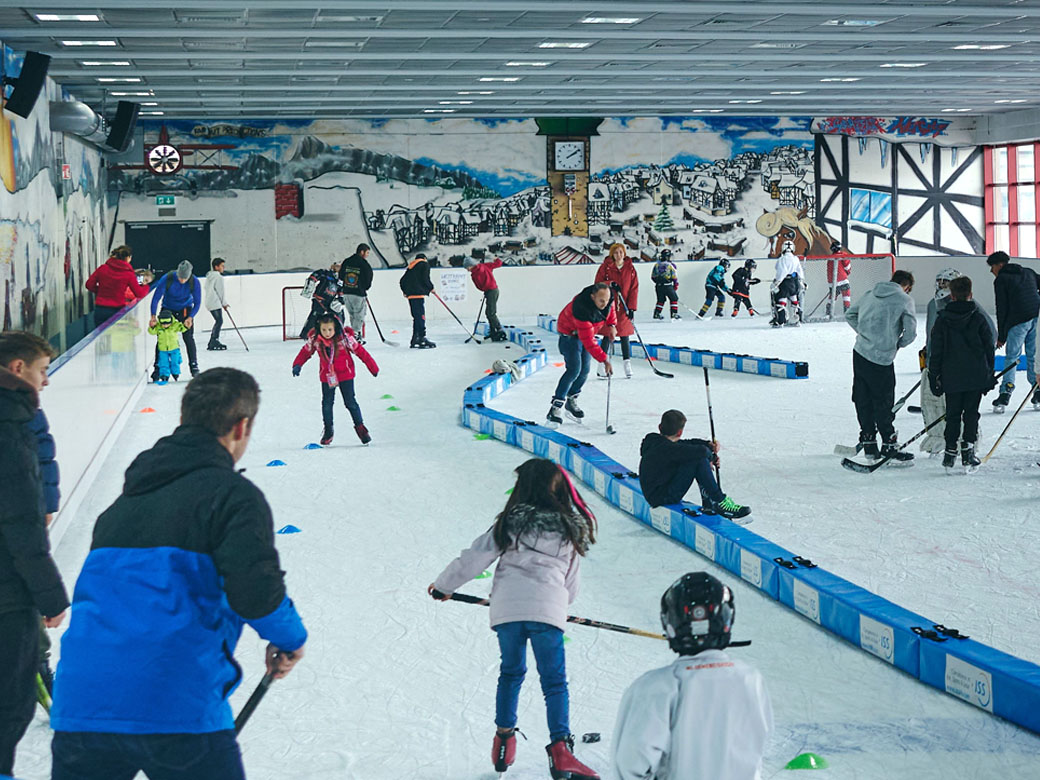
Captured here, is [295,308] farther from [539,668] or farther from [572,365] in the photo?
[539,668]

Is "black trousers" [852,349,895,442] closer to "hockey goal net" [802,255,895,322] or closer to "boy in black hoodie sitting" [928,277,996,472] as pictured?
"boy in black hoodie sitting" [928,277,996,472]

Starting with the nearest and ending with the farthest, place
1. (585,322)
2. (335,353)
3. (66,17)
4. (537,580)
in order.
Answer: (537,580)
(335,353)
(585,322)
(66,17)

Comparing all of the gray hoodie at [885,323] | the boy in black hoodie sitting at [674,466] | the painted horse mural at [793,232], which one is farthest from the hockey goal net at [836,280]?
the boy in black hoodie sitting at [674,466]

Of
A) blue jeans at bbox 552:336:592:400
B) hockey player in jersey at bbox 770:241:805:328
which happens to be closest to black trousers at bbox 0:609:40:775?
blue jeans at bbox 552:336:592:400

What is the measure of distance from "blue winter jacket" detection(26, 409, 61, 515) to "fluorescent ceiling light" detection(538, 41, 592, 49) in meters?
9.93

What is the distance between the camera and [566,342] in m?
9.72

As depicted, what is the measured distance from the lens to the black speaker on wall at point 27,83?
36.9 ft

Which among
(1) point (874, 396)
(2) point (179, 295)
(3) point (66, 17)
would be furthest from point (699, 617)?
(2) point (179, 295)

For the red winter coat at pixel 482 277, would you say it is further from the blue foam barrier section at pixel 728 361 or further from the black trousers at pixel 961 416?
the black trousers at pixel 961 416

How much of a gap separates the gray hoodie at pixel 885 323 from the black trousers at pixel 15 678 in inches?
240

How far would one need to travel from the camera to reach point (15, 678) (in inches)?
115

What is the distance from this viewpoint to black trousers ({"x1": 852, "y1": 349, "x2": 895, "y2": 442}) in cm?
808

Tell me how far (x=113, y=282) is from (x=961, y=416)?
27.9 ft

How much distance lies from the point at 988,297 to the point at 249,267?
13388 millimetres
